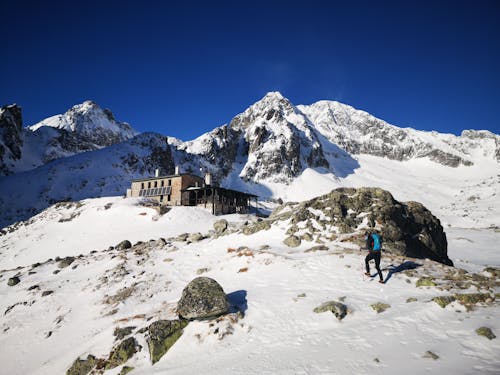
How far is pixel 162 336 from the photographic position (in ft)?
29.9

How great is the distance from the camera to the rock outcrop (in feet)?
57.4

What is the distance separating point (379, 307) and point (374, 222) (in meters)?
10.0

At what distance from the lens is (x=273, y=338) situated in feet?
27.3

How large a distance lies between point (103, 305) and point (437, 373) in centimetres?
1511

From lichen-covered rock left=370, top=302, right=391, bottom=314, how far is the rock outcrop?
730 cm

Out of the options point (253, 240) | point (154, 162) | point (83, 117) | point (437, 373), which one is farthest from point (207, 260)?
point (83, 117)

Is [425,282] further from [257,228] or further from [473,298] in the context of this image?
[257,228]

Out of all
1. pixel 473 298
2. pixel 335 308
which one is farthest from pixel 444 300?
pixel 335 308

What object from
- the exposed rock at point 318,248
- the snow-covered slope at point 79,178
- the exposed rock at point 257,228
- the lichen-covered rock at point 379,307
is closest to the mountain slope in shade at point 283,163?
the snow-covered slope at point 79,178

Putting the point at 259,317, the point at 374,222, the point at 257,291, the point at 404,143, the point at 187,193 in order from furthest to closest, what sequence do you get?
1. the point at 404,143
2. the point at 187,193
3. the point at 374,222
4. the point at 257,291
5. the point at 259,317

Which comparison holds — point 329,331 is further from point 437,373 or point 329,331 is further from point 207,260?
point 207,260

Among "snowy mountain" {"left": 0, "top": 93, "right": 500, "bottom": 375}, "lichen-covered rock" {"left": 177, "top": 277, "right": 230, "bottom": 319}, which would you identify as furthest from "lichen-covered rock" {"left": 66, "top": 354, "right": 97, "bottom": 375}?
"lichen-covered rock" {"left": 177, "top": 277, "right": 230, "bottom": 319}

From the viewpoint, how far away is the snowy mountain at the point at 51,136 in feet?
261

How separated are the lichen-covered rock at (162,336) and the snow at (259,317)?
0.81 feet
